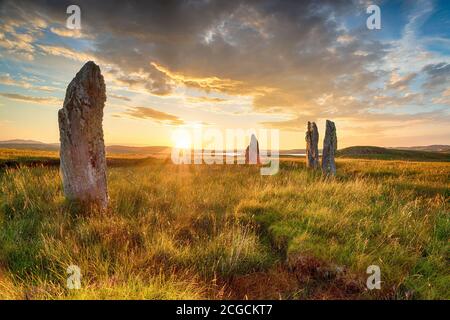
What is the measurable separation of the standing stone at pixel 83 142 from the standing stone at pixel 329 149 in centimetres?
1259

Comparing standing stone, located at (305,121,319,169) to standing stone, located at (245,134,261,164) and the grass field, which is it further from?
the grass field

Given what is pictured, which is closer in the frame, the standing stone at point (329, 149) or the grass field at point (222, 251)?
the grass field at point (222, 251)

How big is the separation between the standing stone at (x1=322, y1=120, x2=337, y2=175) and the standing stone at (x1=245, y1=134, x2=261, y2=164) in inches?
434

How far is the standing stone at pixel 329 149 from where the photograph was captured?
16.3 m

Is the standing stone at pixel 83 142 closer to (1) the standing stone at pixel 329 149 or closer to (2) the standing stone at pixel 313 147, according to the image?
(1) the standing stone at pixel 329 149

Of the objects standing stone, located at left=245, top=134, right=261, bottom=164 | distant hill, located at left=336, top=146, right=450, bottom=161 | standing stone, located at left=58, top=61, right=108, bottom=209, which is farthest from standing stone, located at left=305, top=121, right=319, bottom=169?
distant hill, located at left=336, top=146, right=450, bottom=161

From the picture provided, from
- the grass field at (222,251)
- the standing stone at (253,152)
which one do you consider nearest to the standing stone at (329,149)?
the grass field at (222,251)

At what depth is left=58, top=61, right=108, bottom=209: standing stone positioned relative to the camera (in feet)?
21.6

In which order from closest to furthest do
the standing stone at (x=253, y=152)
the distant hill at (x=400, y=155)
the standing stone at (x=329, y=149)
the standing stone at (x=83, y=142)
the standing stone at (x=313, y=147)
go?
the standing stone at (x=83, y=142) → the standing stone at (x=329, y=149) → the standing stone at (x=313, y=147) → the standing stone at (x=253, y=152) → the distant hill at (x=400, y=155)

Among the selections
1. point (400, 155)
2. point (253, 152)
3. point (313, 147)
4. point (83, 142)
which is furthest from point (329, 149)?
point (400, 155)

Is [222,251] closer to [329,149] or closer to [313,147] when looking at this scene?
[329,149]

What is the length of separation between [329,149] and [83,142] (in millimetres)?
13478
